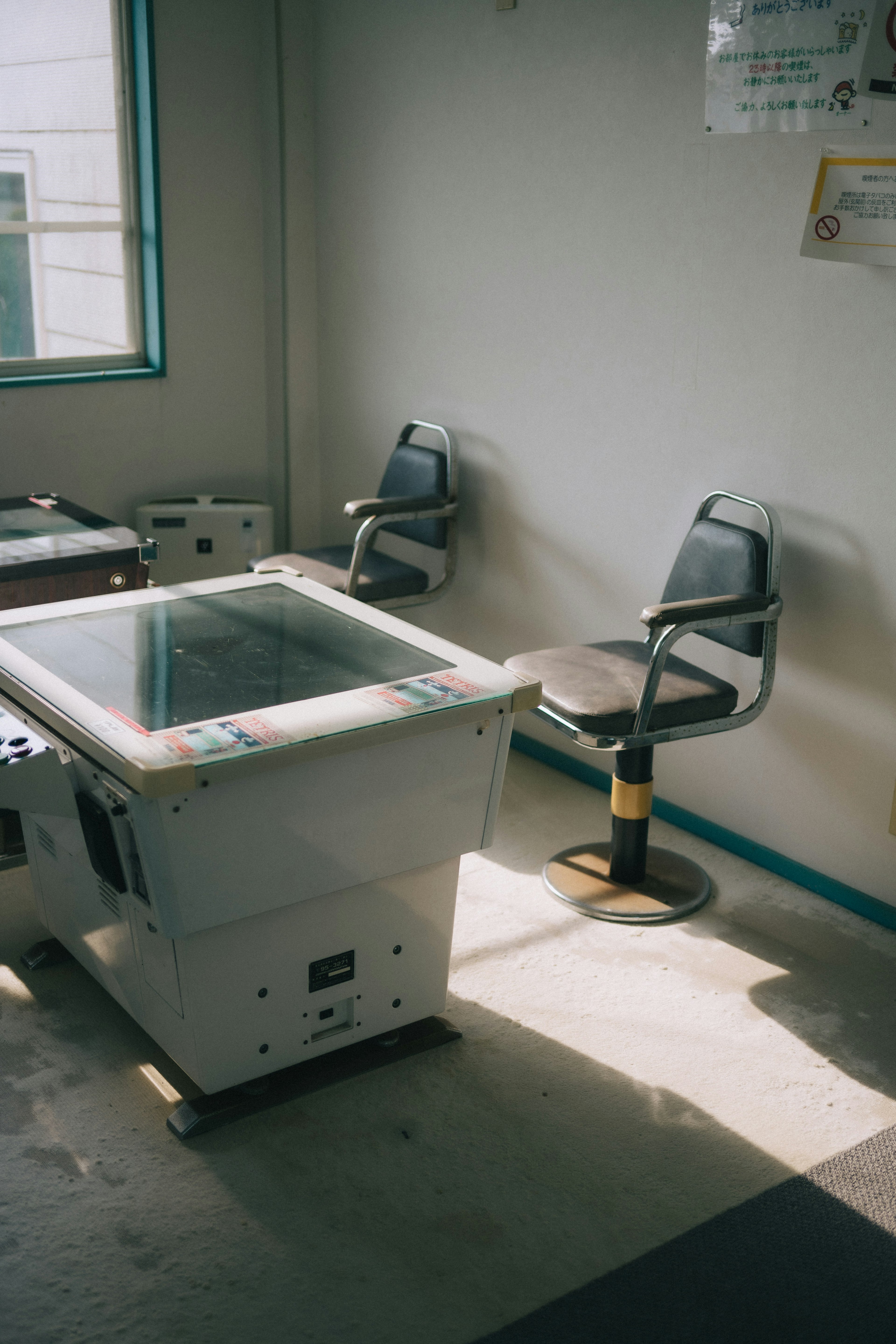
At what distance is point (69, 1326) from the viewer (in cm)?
185

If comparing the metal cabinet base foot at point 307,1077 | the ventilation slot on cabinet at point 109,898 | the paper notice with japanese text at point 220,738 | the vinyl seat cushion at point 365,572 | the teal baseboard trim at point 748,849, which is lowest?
the metal cabinet base foot at point 307,1077

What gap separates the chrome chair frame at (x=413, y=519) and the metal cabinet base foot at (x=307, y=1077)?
155cm

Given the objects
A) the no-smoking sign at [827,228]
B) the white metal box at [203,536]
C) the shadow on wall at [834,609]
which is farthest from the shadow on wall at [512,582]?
the no-smoking sign at [827,228]

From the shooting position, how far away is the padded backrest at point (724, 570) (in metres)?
2.90

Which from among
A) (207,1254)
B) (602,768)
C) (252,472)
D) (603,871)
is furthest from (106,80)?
(207,1254)

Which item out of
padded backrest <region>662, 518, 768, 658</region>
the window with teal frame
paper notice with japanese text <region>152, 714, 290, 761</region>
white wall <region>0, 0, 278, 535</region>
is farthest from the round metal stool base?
the window with teal frame

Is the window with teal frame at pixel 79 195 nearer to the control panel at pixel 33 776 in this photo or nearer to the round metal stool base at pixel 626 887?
the control panel at pixel 33 776

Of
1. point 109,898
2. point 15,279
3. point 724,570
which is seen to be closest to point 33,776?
point 109,898

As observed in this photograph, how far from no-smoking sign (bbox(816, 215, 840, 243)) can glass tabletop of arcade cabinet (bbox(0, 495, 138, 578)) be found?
183cm

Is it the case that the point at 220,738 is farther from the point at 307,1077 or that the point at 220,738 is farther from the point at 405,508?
the point at 405,508

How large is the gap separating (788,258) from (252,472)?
242 cm

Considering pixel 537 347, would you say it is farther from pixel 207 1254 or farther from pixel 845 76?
pixel 207 1254

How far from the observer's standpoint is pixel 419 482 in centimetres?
397

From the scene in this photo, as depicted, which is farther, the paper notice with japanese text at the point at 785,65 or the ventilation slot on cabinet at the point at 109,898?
the paper notice with japanese text at the point at 785,65
